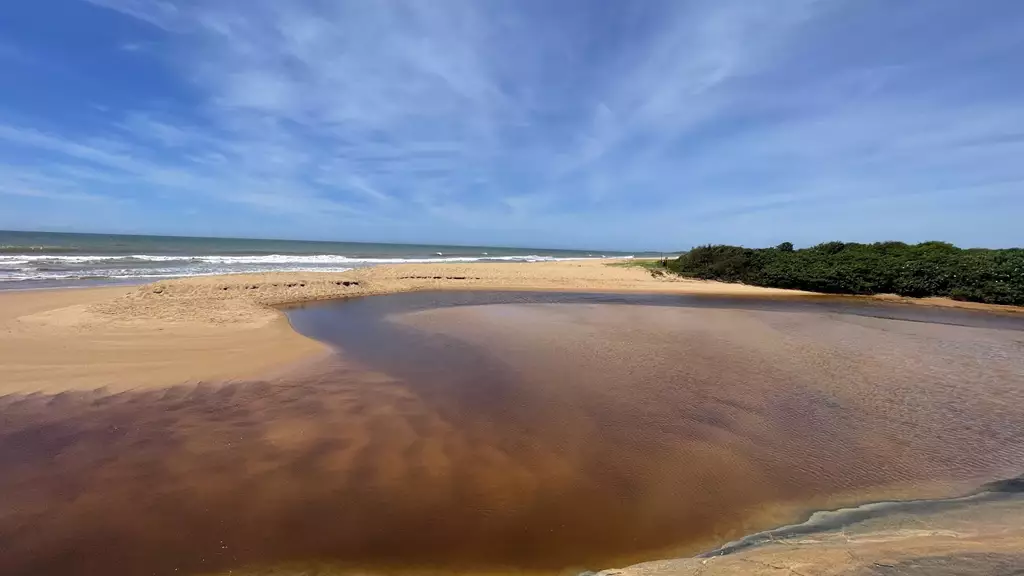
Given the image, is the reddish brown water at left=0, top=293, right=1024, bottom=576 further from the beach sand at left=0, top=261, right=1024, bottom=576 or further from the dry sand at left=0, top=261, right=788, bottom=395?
the dry sand at left=0, top=261, right=788, bottom=395

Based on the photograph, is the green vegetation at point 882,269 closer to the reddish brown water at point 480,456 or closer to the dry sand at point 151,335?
the reddish brown water at point 480,456

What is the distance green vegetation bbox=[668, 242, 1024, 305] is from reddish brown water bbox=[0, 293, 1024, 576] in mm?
14622

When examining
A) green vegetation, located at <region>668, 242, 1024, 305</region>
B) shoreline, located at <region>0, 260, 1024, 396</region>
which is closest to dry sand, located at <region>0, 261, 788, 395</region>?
shoreline, located at <region>0, 260, 1024, 396</region>

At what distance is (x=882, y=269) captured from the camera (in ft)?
68.8

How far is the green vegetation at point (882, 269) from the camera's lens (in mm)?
18688

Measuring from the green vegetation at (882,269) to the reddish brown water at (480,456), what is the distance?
14.6 meters

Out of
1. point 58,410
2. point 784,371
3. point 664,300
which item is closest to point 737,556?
point 784,371

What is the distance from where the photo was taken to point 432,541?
3.31 metres

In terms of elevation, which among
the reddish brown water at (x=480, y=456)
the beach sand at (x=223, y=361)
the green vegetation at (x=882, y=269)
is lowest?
the reddish brown water at (x=480, y=456)

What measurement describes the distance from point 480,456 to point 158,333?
305 inches

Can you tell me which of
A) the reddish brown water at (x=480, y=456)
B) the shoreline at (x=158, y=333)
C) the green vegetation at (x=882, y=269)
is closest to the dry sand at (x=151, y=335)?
the shoreline at (x=158, y=333)

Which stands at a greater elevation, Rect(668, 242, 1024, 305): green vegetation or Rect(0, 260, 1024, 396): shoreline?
Rect(668, 242, 1024, 305): green vegetation

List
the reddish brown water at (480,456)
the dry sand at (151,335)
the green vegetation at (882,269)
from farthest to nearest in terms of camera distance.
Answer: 1. the green vegetation at (882,269)
2. the dry sand at (151,335)
3. the reddish brown water at (480,456)

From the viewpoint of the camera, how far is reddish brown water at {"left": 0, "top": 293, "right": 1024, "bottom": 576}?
129 inches
